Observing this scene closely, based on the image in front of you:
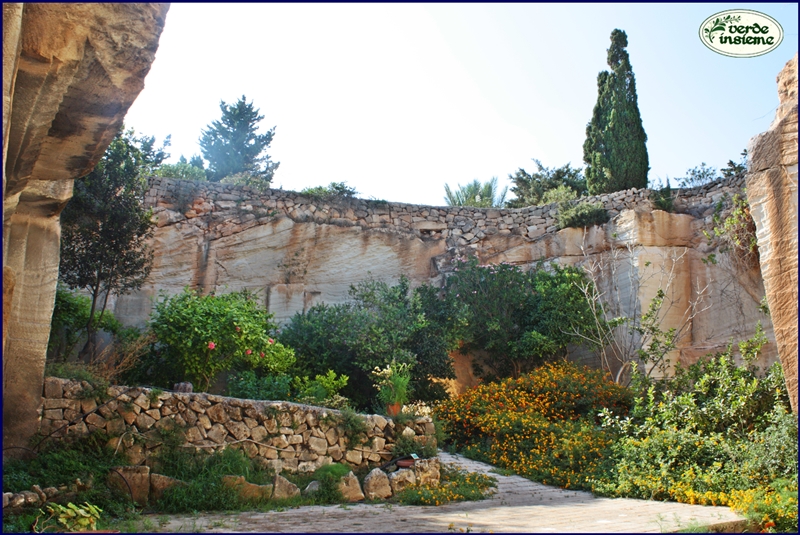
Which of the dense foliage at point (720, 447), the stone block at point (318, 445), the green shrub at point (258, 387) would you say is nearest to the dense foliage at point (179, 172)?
the green shrub at point (258, 387)

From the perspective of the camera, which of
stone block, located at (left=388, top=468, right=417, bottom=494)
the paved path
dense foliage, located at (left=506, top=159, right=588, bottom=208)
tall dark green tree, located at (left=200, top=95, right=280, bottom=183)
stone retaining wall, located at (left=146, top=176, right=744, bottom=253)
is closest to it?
the paved path

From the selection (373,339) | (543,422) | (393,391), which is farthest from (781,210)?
(373,339)

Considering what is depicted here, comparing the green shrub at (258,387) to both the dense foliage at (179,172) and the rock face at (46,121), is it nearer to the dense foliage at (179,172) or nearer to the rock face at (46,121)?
the rock face at (46,121)

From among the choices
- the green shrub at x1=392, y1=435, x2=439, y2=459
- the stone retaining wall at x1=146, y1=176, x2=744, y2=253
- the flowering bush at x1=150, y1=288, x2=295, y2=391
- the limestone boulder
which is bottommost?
the limestone boulder

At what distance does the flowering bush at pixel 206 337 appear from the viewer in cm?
929

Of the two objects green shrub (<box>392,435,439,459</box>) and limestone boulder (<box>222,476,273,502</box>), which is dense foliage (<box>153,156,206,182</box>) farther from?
limestone boulder (<box>222,476,273,502</box>)

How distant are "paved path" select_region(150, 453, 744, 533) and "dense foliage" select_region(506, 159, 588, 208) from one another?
1382cm

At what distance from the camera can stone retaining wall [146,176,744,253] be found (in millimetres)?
13508

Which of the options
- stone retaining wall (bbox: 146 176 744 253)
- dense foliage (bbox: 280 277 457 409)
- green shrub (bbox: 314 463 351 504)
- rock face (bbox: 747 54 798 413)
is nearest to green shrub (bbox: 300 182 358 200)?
stone retaining wall (bbox: 146 176 744 253)

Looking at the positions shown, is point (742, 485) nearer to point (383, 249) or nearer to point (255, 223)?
point (383, 249)

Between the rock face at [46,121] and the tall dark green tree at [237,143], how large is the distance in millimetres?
18032

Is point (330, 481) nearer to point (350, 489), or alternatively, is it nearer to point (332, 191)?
point (350, 489)

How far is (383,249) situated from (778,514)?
10.1 metres

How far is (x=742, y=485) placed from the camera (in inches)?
272
